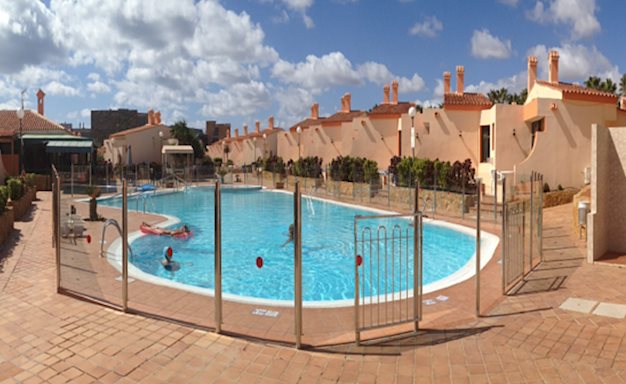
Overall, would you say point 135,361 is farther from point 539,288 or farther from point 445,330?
point 539,288

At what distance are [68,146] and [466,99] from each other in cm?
2502

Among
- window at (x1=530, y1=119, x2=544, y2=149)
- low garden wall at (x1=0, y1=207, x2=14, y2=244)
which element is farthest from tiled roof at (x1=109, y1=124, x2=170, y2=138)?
window at (x1=530, y1=119, x2=544, y2=149)

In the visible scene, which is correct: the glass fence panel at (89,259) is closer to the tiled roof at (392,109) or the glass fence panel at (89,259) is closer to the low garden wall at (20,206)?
the low garden wall at (20,206)

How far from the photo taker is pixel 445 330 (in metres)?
5.67

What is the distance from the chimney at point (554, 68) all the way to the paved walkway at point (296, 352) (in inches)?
735

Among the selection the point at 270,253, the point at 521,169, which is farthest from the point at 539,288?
the point at 521,169

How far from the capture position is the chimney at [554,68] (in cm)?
2233

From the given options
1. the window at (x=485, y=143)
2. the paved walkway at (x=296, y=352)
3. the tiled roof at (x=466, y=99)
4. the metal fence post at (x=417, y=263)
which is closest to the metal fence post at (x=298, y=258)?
the paved walkway at (x=296, y=352)

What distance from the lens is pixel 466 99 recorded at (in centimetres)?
2481

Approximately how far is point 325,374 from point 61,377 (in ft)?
8.60

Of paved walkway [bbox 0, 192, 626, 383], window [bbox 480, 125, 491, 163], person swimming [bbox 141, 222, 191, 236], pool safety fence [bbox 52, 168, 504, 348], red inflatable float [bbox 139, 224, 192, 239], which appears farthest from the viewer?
window [bbox 480, 125, 491, 163]

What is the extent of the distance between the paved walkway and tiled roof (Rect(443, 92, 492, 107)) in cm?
1891

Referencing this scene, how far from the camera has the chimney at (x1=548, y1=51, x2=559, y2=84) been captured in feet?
73.3

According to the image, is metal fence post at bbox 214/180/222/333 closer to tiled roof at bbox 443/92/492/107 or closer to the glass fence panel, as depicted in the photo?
the glass fence panel
